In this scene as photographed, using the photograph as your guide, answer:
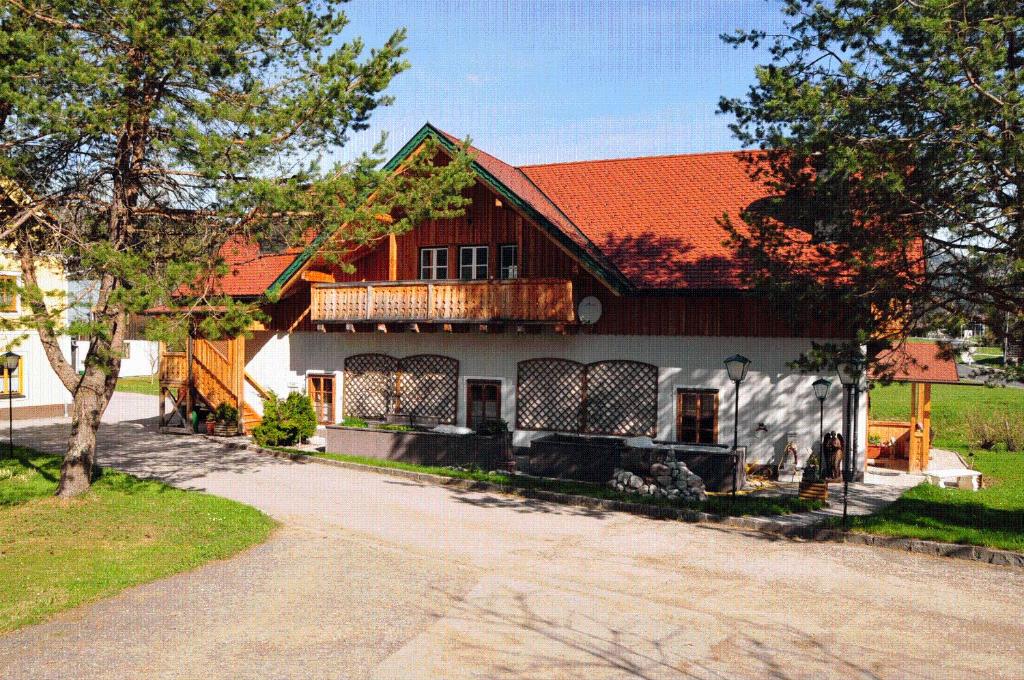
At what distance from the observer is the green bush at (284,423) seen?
71.2ft

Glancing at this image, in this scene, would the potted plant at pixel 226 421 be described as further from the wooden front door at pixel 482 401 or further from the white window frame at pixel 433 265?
the wooden front door at pixel 482 401

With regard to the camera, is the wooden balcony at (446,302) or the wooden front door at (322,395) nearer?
the wooden balcony at (446,302)

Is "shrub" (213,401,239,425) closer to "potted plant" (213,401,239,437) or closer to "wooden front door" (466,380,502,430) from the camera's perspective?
"potted plant" (213,401,239,437)

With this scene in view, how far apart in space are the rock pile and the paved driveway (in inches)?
70.9

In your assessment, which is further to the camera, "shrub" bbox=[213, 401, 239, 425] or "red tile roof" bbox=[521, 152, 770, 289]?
"shrub" bbox=[213, 401, 239, 425]

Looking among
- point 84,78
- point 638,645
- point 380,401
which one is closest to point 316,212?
point 84,78

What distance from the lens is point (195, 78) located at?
13.2 metres

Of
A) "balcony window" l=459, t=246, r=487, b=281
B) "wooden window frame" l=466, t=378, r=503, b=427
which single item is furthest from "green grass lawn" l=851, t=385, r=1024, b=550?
"balcony window" l=459, t=246, r=487, b=281

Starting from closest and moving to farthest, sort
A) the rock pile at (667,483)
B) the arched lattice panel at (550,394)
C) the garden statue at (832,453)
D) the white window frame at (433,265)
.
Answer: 1. the rock pile at (667,483)
2. the garden statue at (832,453)
3. the arched lattice panel at (550,394)
4. the white window frame at (433,265)

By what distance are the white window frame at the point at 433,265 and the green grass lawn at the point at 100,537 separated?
918 cm

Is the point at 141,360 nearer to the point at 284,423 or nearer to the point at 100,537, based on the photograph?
the point at 284,423

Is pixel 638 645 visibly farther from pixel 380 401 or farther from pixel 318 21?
pixel 380 401

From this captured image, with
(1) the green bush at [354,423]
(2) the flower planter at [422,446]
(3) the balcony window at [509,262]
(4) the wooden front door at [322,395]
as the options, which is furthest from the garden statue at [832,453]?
(4) the wooden front door at [322,395]

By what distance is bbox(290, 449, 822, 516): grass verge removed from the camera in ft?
47.0
